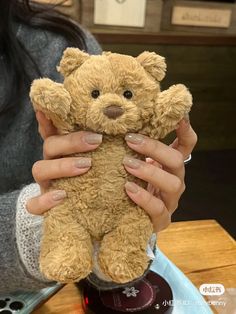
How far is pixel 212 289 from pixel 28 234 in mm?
303

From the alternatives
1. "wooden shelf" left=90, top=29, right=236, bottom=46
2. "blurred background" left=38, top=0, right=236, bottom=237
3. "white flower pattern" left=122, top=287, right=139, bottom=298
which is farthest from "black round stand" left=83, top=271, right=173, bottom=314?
"wooden shelf" left=90, top=29, right=236, bottom=46

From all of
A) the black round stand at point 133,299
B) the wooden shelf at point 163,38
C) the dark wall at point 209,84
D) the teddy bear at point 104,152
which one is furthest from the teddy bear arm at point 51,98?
the dark wall at point 209,84

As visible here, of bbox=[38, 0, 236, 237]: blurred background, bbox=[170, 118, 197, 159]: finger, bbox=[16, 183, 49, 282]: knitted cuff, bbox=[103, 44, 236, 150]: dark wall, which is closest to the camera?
bbox=[170, 118, 197, 159]: finger

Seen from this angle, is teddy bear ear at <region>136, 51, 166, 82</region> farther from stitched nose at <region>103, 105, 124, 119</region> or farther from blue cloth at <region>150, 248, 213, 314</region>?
blue cloth at <region>150, 248, 213, 314</region>

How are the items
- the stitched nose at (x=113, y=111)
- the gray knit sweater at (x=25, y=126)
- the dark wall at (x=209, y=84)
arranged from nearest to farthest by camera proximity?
the stitched nose at (x=113, y=111)
the gray knit sweater at (x=25, y=126)
the dark wall at (x=209, y=84)

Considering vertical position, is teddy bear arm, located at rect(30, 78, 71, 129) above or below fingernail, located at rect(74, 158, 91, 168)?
above

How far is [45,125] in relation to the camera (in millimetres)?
474

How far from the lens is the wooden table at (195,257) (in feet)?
2.22

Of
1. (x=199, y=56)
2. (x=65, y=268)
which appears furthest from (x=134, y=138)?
(x=199, y=56)

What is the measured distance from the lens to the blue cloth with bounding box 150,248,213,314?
0.64 metres

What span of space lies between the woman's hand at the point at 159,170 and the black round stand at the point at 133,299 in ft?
0.56

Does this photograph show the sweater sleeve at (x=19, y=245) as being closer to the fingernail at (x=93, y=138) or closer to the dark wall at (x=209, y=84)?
the fingernail at (x=93, y=138)

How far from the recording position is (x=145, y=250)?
0.43m

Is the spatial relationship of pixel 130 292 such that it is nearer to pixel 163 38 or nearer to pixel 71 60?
pixel 71 60
